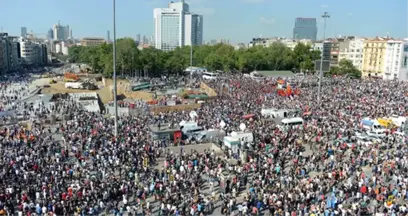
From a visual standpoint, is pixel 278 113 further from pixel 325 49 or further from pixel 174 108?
pixel 325 49

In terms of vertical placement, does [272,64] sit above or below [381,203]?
above

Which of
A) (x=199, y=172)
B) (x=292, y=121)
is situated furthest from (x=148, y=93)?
(x=199, y=172)

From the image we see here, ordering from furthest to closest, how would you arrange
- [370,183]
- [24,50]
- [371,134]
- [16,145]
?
[24,50]
[371,134]
[16,145]
[370,183]

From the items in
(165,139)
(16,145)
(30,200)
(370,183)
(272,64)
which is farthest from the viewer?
(272,64)

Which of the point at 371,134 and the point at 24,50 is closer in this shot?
the point at 371,134

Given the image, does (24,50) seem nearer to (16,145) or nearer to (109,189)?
(16,145)

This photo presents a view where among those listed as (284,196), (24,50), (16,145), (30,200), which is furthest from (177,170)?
(24,50)
